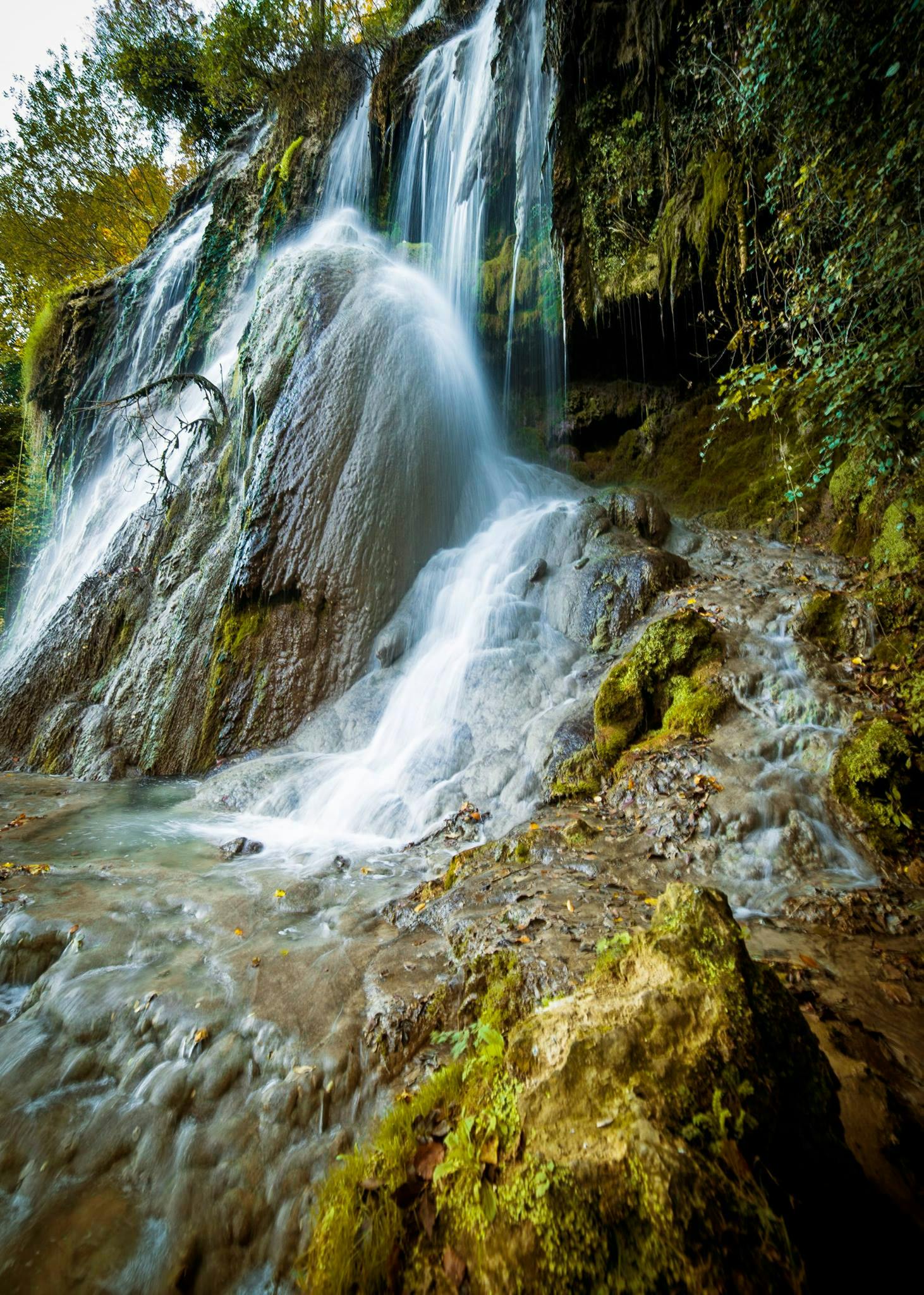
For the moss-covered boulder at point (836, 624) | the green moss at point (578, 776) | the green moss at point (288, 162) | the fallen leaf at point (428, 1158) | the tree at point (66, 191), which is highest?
the tree at point (66, 191)

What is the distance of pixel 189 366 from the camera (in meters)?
15.0

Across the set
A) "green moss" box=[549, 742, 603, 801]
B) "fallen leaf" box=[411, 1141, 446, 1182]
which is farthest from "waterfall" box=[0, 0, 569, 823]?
"fallen leaf" box=[411, 1141, 446, 1182]

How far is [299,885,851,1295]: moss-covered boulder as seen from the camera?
45.0 inches

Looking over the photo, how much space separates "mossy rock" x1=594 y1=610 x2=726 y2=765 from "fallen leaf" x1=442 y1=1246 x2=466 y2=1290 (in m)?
4.14

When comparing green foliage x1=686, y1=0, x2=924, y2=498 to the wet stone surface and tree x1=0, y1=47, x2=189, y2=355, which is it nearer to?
the wet stone surface

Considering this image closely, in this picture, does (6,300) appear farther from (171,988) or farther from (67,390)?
(171,988)

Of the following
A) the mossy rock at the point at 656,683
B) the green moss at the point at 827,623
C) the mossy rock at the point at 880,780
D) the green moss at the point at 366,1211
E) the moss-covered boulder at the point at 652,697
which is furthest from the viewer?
the green moss at the point at 827,623

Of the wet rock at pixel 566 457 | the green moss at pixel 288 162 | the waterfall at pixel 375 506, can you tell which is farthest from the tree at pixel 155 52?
the wet rock at pixel 566 457

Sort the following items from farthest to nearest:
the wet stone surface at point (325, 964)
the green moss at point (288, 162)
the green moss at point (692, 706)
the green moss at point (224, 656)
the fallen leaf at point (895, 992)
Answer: the green moss at point (288, 162) < the green moss at point (224, 656) < the green moss at point (692, 706) < the fallen leaf at point (895, 992) < the wet stone surface at point (325, 964)

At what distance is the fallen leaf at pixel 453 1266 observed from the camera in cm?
130

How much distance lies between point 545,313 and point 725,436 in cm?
476

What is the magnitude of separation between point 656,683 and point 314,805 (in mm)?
4042

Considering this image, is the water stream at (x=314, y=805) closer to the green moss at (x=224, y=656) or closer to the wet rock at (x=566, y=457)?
the green moss at (x=224, y=656)

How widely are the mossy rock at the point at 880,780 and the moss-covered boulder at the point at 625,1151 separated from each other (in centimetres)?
282
